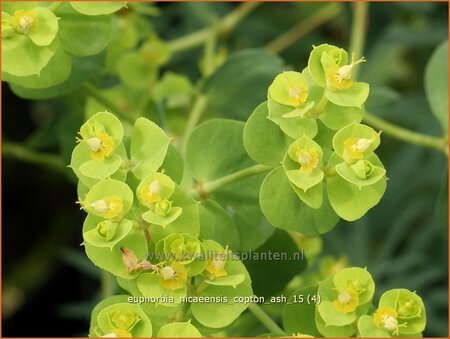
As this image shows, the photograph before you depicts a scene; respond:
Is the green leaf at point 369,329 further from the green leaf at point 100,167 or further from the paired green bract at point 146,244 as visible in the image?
the green leaf at point 100,167

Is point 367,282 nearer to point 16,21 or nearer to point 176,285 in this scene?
point 176,285

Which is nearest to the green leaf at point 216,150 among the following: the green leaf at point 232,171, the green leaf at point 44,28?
the green leaf at point 232,171

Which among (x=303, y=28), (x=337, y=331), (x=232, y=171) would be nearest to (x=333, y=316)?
(x=337, y=331)

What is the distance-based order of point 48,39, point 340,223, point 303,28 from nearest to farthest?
point 48,39 → point 303,28 → point 340,223

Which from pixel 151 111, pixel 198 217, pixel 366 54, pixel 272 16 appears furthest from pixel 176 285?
pixel 272 16

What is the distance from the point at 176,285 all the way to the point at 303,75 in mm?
271

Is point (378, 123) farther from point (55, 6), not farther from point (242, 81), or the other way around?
point (55, 6)

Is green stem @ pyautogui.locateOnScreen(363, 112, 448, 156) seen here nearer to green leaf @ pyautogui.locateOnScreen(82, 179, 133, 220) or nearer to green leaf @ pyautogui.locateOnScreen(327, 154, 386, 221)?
green leaf @ pyautogui.locateOnScreen(327, 154, 386, 221)

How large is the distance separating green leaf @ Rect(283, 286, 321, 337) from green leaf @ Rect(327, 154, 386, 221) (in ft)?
0.31

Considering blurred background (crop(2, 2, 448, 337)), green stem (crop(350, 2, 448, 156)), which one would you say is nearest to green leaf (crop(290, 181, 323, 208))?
green stem (crop(350, 2, 448, 156))

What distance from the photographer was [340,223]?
6.01 feet

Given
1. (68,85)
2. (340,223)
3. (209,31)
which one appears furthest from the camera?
(340,223)

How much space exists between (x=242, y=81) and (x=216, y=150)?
0.30 m

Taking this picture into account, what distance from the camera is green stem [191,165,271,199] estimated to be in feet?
2.89
